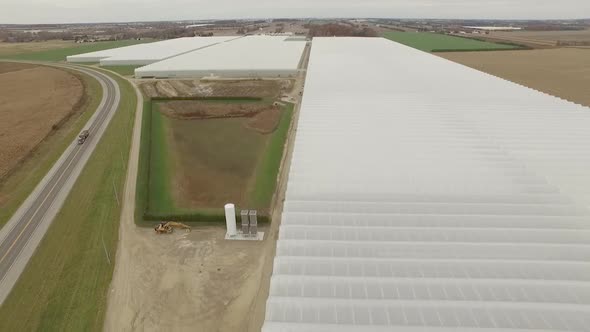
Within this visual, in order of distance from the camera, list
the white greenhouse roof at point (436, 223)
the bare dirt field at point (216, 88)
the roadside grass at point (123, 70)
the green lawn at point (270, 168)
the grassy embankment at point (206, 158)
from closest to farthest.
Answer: the white greenhouse roof at point (436, 223) < the grassy embankment at point (206, 158) < the green lawn at point (270, 168) < the bare dirt field at point (216, 88) < the roadside grass at point (123, 70)

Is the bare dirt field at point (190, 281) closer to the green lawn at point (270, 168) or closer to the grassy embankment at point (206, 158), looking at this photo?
the grassy embankment at point (206, 158)

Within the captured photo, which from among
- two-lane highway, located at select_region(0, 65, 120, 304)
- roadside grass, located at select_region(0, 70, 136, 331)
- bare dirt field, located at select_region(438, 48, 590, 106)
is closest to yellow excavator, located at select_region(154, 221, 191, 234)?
roadside grass, located at select_region(0, 70, 136, 331)

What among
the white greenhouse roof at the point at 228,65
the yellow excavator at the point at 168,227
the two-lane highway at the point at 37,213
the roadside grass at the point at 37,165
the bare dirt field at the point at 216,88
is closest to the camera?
the two-lane highway at the point at 37,213

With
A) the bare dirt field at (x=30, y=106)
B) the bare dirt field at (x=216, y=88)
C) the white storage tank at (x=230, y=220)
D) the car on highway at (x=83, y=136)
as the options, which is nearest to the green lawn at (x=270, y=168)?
the white storage tank at (x=230, y=220)

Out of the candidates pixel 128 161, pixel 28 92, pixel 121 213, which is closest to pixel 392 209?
pixel 121 213

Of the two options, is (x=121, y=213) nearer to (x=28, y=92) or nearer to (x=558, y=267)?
(x=558, y=267)

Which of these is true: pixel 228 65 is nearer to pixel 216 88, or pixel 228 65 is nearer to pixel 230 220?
pixel 216 88
